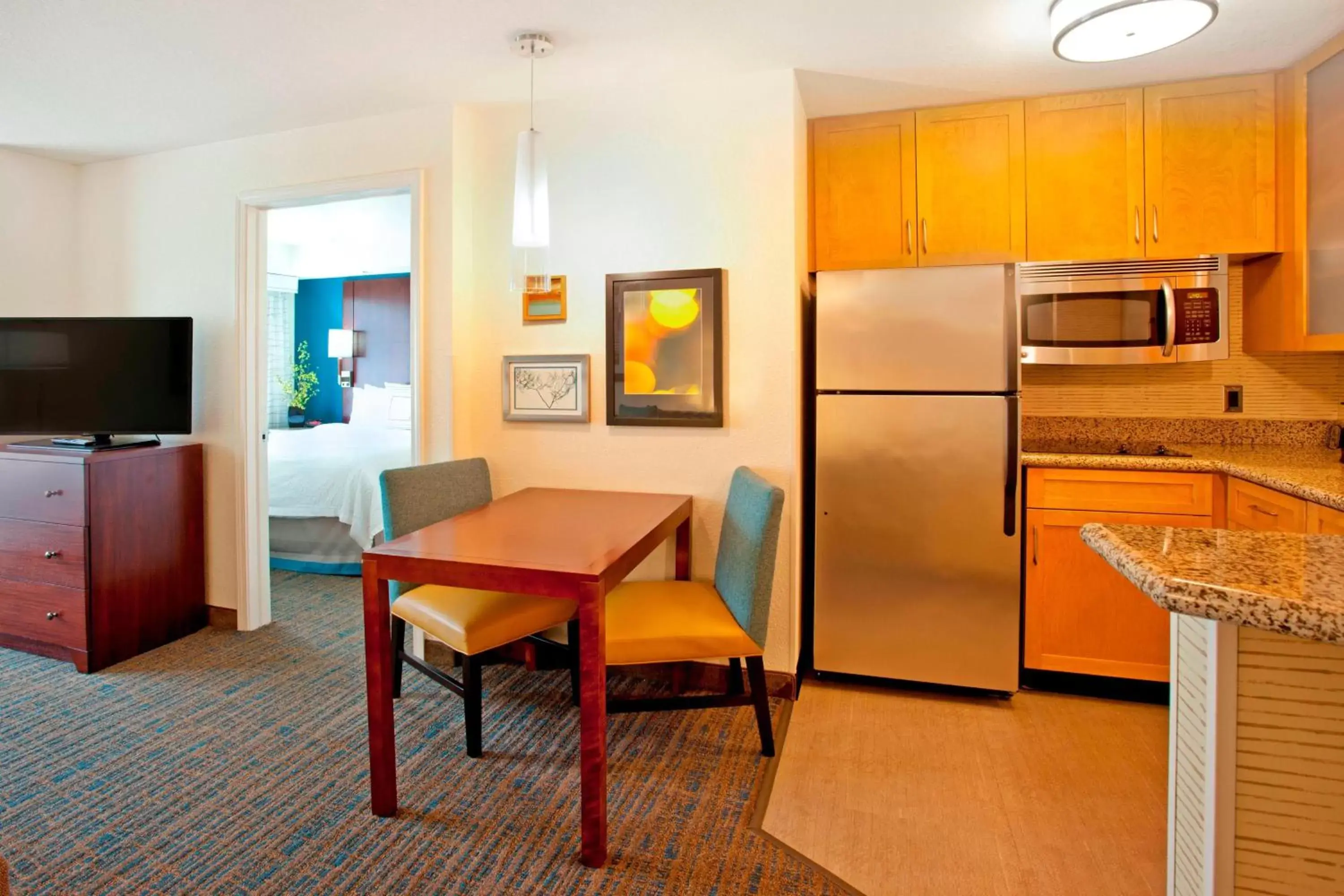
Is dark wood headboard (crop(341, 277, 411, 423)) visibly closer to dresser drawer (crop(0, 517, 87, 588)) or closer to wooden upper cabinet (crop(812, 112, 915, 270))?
dresser drawer (crop(0, 517, 87, 588))

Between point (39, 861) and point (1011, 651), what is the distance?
2916mm

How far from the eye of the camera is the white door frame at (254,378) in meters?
3.10

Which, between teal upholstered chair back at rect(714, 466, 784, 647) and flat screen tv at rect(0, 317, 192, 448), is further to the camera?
flat screen tv at rect(0, 317, 192, 448)

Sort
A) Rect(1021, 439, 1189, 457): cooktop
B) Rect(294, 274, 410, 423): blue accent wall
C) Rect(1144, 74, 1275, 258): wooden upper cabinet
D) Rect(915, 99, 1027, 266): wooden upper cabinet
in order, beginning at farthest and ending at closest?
Rect(294, 274, 410, 423): blue accent wall
Rect(1021, 439, 1189, 457): cooktop
Rect(915, 99, 1027, 266): wooden upper cabinet
Rect(1144, 74, 1275, 258): wooden upper cabinet

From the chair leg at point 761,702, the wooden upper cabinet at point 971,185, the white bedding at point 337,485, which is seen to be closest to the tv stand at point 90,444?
the white bedding at point 337,485

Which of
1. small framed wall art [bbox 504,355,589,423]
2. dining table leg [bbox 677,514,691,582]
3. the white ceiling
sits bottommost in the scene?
dining table leg [bbox 677,514,691,582]

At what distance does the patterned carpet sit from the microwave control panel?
2.18 meters

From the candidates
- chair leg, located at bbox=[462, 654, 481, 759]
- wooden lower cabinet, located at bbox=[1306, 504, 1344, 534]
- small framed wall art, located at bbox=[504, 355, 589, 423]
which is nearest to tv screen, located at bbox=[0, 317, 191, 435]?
small framed wall art, located at bbox=[504, 355, 589, 423]

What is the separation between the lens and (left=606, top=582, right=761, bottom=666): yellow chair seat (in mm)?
2002

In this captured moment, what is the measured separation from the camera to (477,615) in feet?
6.91

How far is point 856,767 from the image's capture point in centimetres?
216

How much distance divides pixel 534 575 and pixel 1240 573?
1.36 metres

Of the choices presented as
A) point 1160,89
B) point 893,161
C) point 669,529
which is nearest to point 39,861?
point 669,529

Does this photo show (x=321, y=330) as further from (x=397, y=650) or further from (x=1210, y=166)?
(x=1210, y=166)
